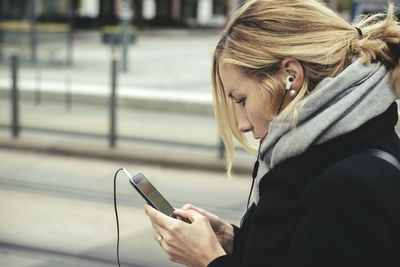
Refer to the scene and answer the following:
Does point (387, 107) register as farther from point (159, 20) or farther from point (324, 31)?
point (159, 20)

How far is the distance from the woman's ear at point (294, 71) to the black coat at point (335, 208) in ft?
0.54

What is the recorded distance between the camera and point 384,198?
1309mm

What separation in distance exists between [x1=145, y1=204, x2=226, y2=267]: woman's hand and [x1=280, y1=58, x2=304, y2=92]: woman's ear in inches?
16.7

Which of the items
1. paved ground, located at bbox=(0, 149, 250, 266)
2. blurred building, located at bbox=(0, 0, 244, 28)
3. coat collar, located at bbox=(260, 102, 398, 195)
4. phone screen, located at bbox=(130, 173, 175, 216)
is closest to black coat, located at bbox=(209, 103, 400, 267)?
coat collar, located at bbox=(260, 102, 398, 195)

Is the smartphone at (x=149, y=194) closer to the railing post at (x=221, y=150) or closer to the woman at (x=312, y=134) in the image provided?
the woman at (x=312, y=134)

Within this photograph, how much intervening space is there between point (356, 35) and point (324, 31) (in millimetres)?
97

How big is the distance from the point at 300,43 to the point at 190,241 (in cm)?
56

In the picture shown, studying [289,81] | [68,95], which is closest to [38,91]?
[68,95]

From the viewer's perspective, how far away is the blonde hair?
146 cm

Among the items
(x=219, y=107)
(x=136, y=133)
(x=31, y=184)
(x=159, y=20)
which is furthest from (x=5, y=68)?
(x=159, y=20)

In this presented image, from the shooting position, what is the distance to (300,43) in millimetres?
1461

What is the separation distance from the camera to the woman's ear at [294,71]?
1469 millimetres

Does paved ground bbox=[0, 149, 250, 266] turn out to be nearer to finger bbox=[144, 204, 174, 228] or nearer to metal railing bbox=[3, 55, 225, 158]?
metal railing bbox=[3, 55, 225, 158]

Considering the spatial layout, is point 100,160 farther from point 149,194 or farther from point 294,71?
point 294,71
